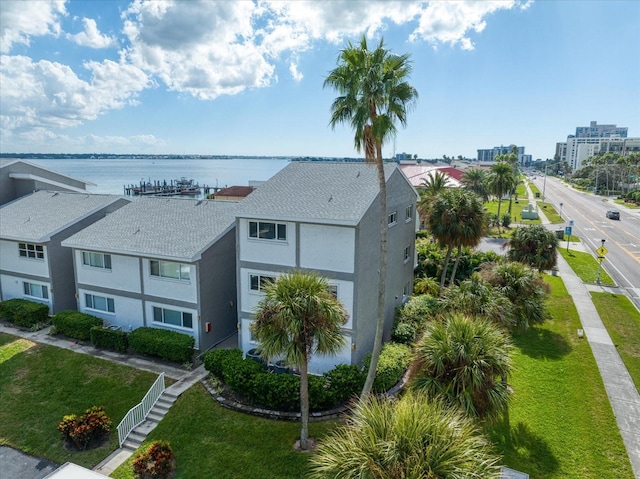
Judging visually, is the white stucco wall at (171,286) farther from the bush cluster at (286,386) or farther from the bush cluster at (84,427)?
the bush cluster at (84,427)

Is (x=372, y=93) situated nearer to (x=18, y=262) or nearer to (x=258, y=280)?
(x=258, y=280)

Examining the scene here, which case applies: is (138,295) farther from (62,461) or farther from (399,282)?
(399,282)

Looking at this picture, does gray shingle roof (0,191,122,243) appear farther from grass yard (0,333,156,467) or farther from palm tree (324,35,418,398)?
palm tree (324,35,418,398)

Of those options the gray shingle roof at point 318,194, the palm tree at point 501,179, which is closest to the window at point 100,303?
the gray shingle roof at point 318,194

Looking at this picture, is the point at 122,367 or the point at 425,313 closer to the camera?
the point at 122,367

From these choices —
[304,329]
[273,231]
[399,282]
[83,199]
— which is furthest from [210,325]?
[83,199]

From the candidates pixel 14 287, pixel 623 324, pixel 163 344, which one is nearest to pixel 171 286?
pixel 163 344
